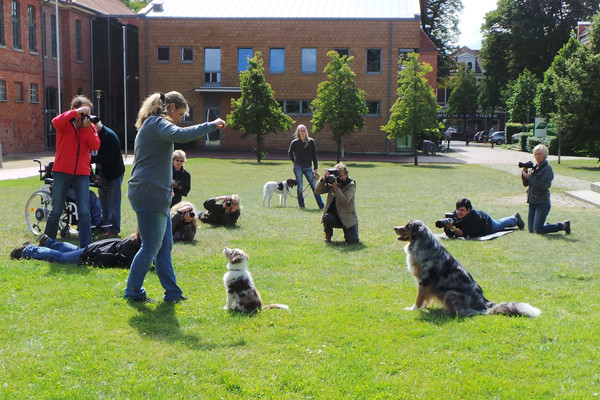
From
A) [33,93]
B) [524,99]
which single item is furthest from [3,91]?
[524,99]

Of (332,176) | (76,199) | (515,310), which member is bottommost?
(515,310)

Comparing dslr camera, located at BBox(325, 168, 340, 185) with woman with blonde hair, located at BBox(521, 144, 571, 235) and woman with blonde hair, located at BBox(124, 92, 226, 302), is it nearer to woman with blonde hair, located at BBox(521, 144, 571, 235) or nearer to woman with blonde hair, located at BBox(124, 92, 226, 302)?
woman with blonde hair, located at BBox(521, 144, 571, 235)

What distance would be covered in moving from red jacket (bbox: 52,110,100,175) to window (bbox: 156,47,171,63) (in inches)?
1495

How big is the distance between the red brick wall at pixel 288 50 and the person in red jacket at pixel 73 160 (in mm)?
36814

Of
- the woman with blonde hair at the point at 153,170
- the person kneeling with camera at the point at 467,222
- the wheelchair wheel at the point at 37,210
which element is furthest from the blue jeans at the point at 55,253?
the person kneeling with camera at the point at 467,222

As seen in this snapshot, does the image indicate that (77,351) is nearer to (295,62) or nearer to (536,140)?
(295,62)

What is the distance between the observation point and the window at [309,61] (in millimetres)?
44656

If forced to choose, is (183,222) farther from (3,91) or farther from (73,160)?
(3,91)

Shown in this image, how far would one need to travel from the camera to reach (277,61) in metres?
44.9

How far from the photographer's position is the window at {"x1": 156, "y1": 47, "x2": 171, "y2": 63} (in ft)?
147

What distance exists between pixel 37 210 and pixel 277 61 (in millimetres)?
36104

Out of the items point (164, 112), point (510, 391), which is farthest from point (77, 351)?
point (510, 391)

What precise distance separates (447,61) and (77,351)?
212ft

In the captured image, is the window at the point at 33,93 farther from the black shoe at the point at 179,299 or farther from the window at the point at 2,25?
the black shoe at the point at 179,299
